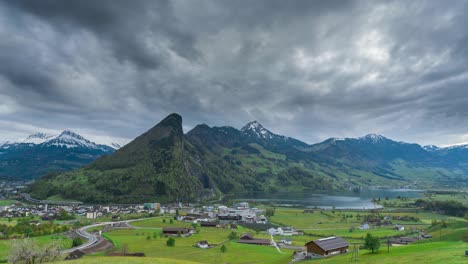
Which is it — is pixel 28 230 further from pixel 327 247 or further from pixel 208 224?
pixel 327 247

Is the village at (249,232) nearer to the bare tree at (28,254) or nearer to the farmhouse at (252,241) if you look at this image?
the farmhouse at (252,241)

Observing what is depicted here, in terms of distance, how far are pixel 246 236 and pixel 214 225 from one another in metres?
44.1

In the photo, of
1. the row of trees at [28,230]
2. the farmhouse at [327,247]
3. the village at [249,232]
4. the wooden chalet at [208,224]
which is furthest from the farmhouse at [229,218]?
the farmhouse at [327,247]

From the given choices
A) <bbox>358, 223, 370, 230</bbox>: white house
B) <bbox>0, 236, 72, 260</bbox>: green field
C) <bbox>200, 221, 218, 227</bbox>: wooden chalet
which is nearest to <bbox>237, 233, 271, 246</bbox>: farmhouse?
<bbox>200, 221, 218, 227</bbox>: wooden chalet

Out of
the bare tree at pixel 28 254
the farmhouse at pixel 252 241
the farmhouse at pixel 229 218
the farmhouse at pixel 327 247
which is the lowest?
the farmhouse at pixel 229 218

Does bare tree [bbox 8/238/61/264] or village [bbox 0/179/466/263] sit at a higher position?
bare tree [bbox 8/238/61/264]

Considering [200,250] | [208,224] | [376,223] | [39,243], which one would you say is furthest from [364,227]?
[39,243]

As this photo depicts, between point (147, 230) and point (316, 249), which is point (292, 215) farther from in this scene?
point (316, 249)

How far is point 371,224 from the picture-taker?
160 metres

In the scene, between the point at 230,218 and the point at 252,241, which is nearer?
the point at 252,241

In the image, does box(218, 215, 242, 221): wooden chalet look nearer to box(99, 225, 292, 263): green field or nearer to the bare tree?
box(99, 225, 292, 263): green field

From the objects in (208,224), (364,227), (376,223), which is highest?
(364,227)

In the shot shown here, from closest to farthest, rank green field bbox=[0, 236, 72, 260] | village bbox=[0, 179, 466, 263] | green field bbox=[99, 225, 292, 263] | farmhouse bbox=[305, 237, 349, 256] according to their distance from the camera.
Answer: farmhouse bbox=[305, 237, 349, 256] < green field bbox=[99, 225, 292, 263] < green field bbox=[0, 236, 72, 260] < village bbox=[0, 179, 466, 263]

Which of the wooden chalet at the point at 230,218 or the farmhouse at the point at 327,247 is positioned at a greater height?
the farmhouse at the point at 327,247
